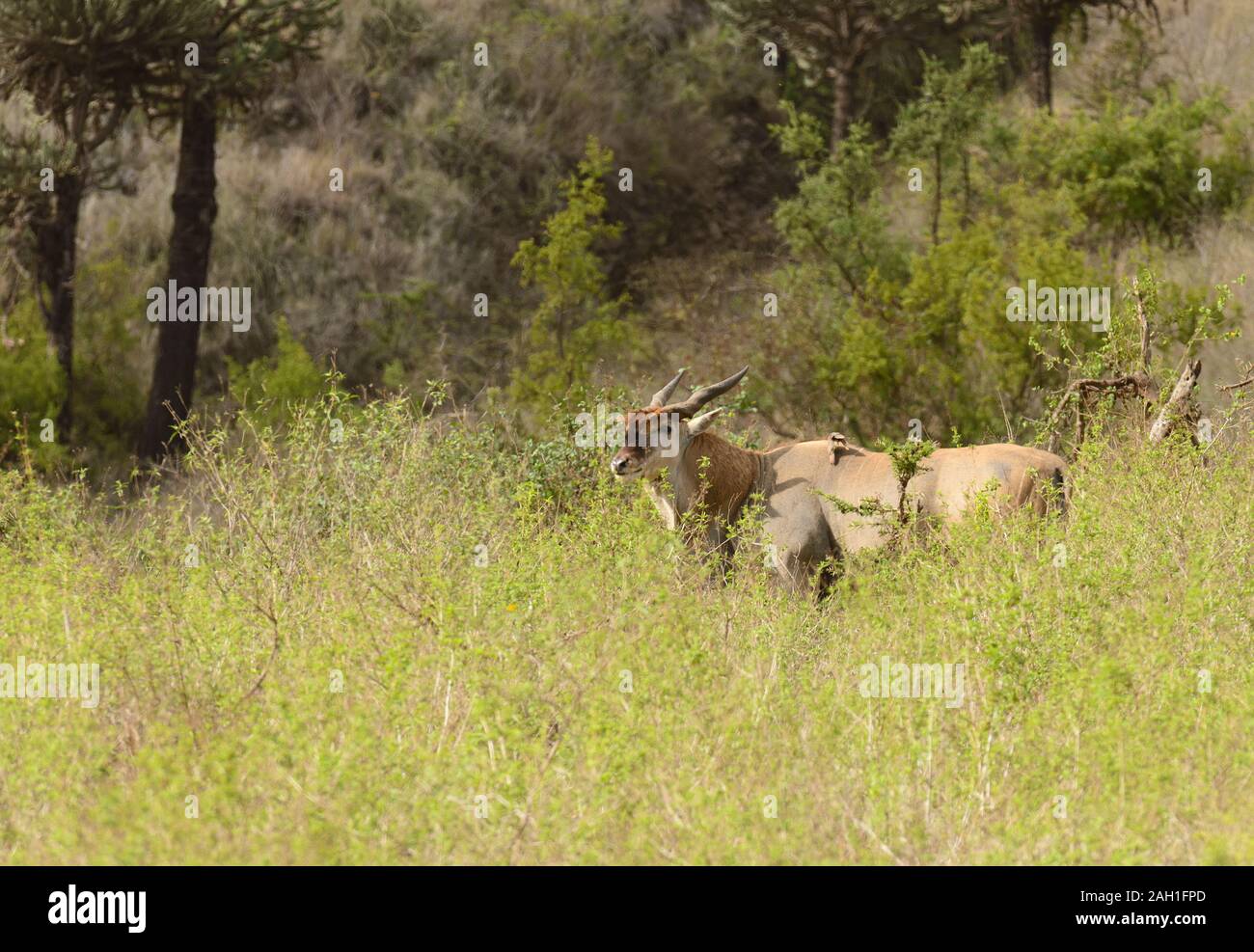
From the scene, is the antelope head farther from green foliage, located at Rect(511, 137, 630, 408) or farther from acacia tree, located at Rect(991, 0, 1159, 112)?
acacia tree, located at Rect(991, 0, 1159, 112)

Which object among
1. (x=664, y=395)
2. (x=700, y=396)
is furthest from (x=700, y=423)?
(x=664, y=395)

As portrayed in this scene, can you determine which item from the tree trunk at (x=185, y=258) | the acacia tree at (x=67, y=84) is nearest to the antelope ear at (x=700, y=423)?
the tree trunk at (x=185, y=258)

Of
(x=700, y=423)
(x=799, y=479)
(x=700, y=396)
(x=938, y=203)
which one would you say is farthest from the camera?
(x=938, y=203)

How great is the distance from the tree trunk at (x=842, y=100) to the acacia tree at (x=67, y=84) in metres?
9.84

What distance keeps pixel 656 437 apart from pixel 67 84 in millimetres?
12013

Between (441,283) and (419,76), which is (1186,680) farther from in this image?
(419,76)

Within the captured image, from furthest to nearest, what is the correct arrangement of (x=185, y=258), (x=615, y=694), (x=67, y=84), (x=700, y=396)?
(x=185, y=258) < (x=67, y=84) < (x=700, y=396) < (x=615, y=694)

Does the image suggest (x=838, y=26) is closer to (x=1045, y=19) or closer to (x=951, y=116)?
(x=1045, y=19)

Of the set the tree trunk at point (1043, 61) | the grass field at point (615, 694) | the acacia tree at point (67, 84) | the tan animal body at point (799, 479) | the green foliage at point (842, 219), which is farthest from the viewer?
the tree trunk at point (1043, 61)

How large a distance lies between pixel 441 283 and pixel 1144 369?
585 inches

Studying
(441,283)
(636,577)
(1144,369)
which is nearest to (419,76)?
(441,283)

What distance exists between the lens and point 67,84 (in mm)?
19219

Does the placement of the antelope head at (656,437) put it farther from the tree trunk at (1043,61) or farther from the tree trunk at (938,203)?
the tree trunk at (1043,61)

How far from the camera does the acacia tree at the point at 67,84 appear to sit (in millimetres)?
18516
